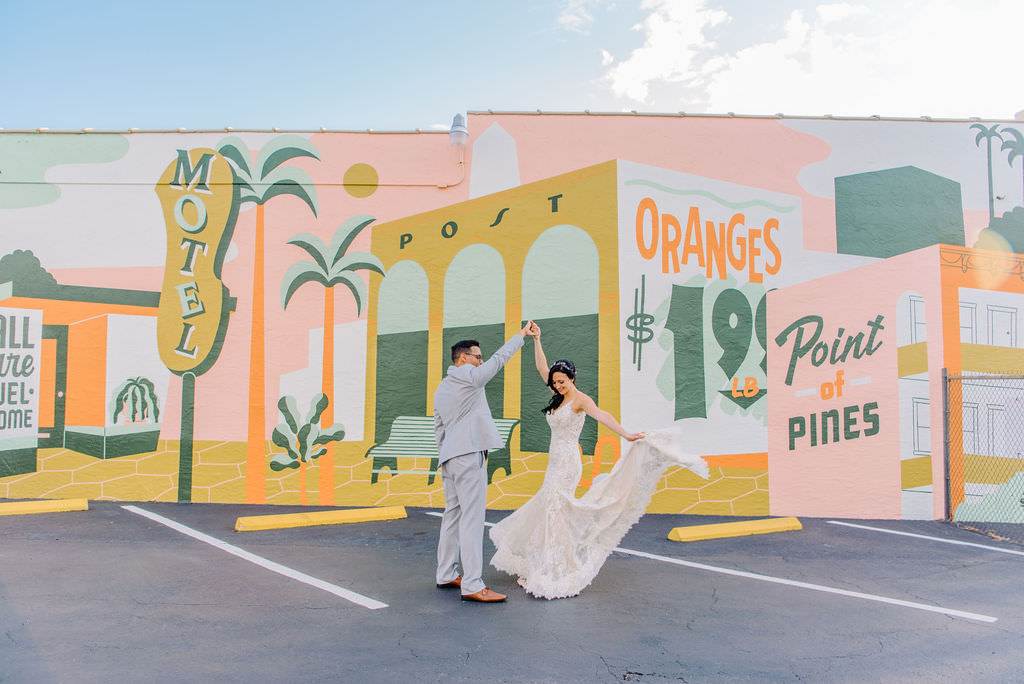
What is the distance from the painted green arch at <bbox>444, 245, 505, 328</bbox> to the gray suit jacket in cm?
397

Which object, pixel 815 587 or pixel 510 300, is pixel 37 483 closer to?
pixel 510 300

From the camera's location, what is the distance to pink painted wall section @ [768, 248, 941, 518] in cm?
859

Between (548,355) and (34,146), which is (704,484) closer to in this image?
(548,355)

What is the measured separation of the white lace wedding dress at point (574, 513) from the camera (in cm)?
508

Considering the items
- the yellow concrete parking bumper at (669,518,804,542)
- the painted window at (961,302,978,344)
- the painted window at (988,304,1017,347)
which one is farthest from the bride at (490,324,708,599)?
the painted window at (988,304,1017,347)

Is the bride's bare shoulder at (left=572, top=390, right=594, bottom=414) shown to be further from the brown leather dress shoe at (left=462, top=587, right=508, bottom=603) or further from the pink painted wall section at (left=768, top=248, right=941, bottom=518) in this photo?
the pink painted wall section at (left=768, top=248, right=941, bottom=518)

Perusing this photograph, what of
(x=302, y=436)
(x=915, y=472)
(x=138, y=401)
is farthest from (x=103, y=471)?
(x=915, y=472)

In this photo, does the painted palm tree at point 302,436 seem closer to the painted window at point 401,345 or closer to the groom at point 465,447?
the painted window at point 401,345

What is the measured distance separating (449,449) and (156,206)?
6.96 meters

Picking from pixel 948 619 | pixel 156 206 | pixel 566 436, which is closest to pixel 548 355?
pixel 566 436

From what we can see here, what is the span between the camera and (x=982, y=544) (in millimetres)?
7355

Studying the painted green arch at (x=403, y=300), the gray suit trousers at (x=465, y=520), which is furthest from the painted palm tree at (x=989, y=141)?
the gray suit trousers at (x=465, y=520)

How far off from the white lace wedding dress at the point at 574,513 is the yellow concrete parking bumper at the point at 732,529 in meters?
2.06

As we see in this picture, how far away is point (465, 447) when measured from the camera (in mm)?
4977
